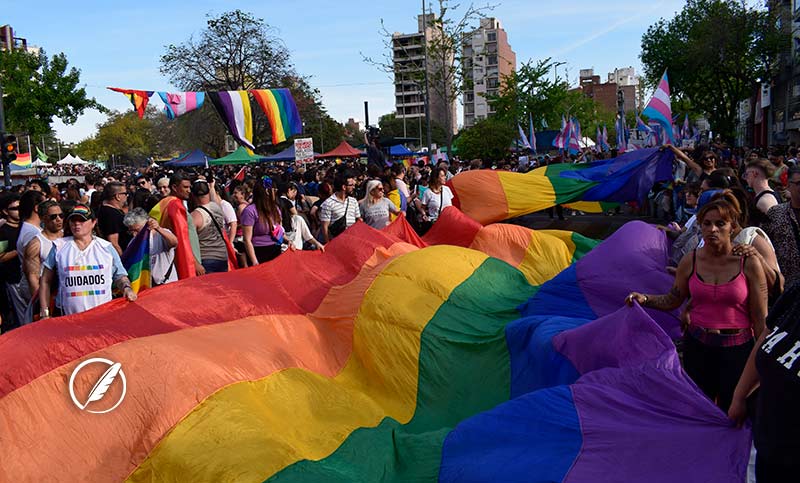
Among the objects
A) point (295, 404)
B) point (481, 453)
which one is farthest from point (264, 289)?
point (481, 453)

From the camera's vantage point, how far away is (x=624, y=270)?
250 inches

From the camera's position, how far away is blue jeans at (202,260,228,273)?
739 cm

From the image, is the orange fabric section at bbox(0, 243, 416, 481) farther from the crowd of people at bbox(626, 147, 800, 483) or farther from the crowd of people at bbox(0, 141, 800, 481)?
the crowd of people at bbox(626, 147, 800, 483)

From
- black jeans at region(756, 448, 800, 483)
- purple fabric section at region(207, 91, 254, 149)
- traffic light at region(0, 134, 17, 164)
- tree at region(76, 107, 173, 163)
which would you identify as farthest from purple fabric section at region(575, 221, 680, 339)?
tree at region(76, 107, 173, 163)

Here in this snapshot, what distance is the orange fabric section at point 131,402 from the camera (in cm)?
379

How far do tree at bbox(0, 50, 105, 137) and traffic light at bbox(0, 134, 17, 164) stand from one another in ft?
43.0

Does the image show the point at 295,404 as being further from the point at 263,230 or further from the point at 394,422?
the point at 263,230

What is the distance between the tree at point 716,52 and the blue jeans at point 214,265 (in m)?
41.4

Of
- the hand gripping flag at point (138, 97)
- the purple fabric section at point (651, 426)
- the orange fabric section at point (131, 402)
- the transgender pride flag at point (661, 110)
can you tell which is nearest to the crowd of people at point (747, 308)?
the purple fabric section at point (651, 426)

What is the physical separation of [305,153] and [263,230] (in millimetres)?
11671

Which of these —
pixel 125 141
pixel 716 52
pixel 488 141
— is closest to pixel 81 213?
pixel 488 141

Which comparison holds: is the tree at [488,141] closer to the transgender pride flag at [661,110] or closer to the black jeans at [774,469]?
the transgender pride flag at [661,110]

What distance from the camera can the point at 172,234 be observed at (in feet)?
22.1

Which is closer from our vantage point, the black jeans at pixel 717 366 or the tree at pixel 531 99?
the black jeans at pixel 717 366
